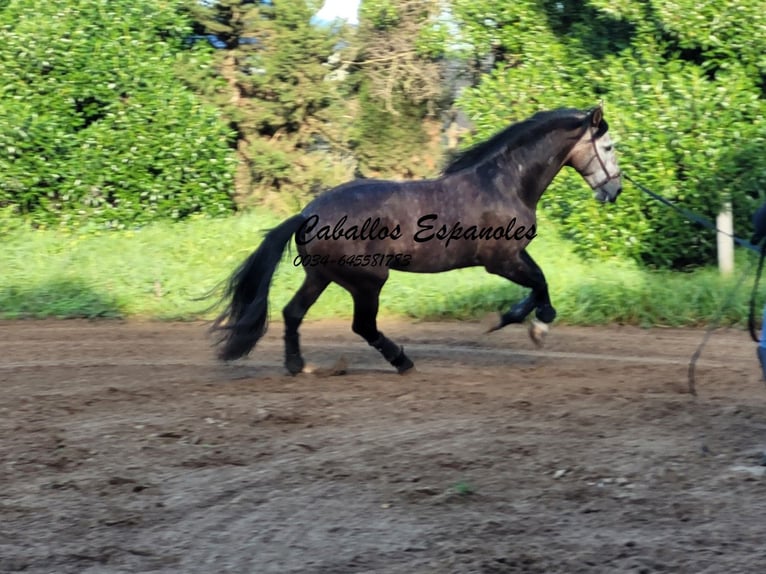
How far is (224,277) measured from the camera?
11930 millimetres

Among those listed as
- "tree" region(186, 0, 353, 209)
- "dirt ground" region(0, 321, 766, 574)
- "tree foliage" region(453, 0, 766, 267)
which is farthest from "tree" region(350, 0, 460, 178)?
"dirt ground" region(0, 321, 766, 574)

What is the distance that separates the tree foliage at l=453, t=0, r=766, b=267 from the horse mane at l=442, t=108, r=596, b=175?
4.12m

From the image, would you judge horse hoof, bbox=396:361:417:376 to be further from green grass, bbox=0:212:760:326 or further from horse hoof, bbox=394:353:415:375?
green grass, bbox=0:212:760:326

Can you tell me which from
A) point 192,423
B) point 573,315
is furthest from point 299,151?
point 192,423

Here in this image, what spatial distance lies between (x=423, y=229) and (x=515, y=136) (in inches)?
43.3

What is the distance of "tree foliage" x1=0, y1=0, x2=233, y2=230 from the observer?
13.3 m

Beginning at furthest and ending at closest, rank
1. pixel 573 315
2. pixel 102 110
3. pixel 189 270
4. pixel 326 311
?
pixel 102 110 → pixel 189 270 → pixel 326 311 → pixel 573 315

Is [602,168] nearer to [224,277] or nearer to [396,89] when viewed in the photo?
[224,277]

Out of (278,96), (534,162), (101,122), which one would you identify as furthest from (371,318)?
(278,96)

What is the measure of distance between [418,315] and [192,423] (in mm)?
5092

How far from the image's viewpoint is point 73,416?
6371 millimetres

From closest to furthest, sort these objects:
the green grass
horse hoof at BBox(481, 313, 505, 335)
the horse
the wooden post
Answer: the horse < horse hoof at BBox(481, 313, 505, 335) < the green grass < the wooden post

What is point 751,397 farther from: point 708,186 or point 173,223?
point 173,223

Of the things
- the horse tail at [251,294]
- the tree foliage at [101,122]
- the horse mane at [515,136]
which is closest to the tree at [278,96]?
the tree foliage at [101,122]
